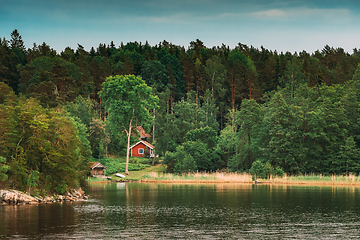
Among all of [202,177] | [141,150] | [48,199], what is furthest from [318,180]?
[141,150]

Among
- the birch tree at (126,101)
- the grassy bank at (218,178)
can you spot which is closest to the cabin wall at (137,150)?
the grassy bank at (218,178)

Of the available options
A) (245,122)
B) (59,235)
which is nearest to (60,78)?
(245,122)

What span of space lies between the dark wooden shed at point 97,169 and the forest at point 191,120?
3.50 meters

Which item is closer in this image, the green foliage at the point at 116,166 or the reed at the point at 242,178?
the reed at the point at 242,178

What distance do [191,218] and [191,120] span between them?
229 ft

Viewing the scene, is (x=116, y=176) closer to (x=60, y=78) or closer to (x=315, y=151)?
(x=60, y=78)

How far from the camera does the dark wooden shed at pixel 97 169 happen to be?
8824 centimetres

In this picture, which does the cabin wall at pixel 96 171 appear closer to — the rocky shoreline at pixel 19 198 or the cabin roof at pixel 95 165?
the cabin roof at pixel 95 165

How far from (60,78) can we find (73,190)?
173 ft

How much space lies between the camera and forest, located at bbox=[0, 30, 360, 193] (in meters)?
51.7

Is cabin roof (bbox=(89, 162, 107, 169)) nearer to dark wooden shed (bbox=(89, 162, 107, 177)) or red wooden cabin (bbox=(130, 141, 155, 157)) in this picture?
dark wooden shed (bbox=(89, 162, 107, 177))

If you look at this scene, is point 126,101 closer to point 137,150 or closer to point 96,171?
point 96,171

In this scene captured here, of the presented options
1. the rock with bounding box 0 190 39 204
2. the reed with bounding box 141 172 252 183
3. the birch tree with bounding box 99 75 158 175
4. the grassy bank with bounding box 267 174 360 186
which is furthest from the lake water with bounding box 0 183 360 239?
the birch tree with bounding box 99 75 158 175

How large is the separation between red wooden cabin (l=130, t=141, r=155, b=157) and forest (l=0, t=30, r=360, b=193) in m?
2.93
